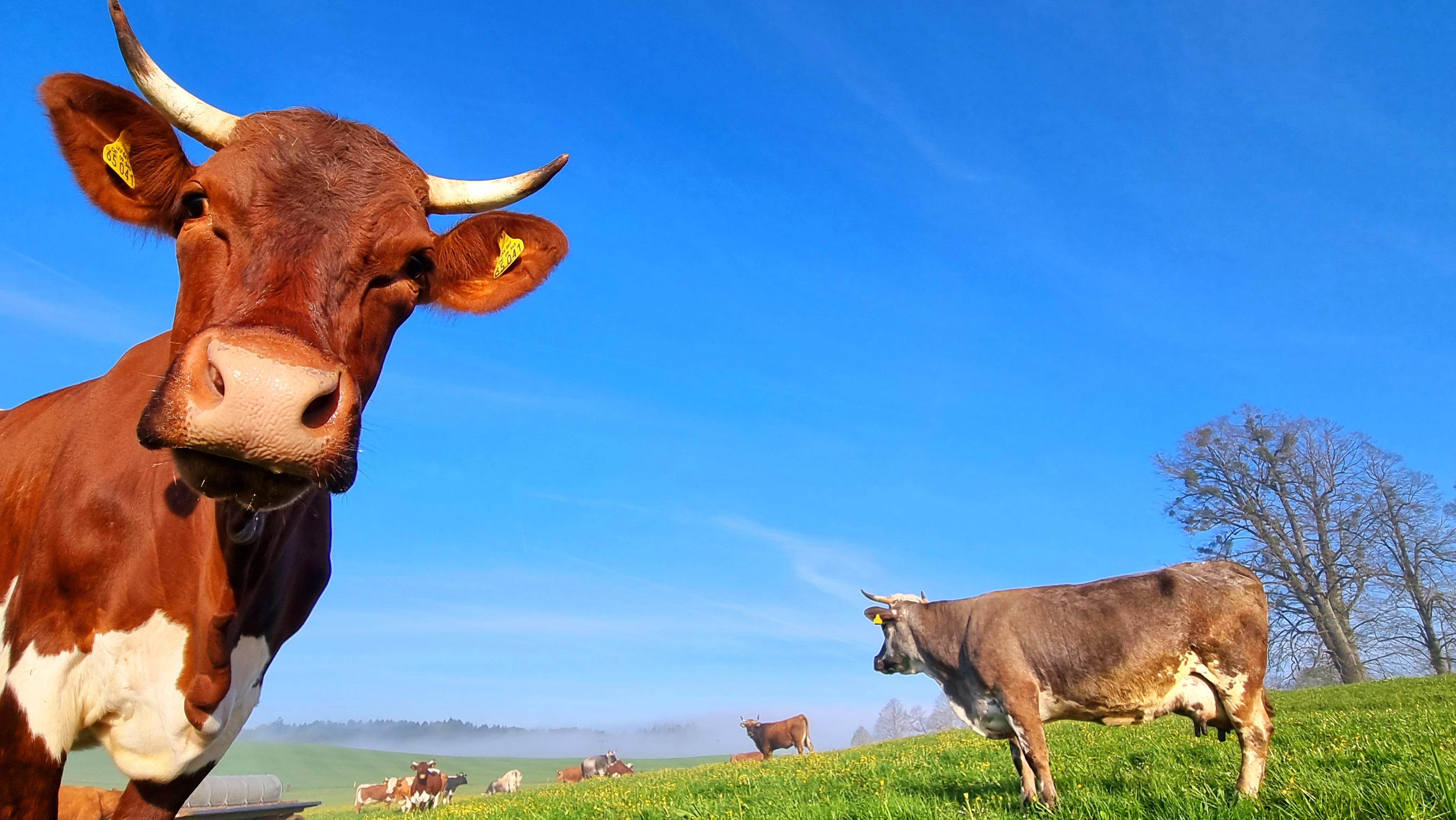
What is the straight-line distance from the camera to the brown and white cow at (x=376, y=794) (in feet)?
105

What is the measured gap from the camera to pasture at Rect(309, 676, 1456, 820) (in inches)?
183

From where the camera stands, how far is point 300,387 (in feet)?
7.27

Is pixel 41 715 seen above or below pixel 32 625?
below

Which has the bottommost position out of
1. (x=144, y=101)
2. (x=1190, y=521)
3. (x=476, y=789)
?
(x=476, y=789)

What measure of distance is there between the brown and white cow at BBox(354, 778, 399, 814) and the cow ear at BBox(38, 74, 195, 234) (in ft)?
109

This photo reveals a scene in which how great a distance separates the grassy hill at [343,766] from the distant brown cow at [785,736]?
35.7ft

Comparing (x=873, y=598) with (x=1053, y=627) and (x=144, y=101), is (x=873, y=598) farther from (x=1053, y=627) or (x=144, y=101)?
(x=144, y=101)

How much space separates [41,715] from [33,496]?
1.10 m

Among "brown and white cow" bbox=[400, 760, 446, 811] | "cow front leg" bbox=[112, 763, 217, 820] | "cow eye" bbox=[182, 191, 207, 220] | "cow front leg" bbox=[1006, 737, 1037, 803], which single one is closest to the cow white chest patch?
"cow front leg" bbox=[112, 763, 217, 820]

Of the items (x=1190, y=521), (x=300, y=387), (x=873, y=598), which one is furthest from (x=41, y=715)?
(x=1190, y=521)

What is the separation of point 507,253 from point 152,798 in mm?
2825

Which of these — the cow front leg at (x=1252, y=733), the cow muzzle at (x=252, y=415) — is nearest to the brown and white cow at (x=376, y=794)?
the cow front leg at (x=1252, y=733)

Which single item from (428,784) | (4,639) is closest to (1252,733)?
(4,639)

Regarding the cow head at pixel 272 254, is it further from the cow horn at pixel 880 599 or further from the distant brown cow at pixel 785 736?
the distant brown cow at pixel 785 736
